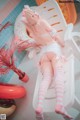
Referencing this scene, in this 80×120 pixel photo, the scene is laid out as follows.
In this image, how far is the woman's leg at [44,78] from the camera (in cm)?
127

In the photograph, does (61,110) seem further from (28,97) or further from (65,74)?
(28,97)

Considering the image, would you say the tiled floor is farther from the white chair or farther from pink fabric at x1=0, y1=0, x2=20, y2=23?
pink fabric at x1=0, y1=0, x2=20, y2=23

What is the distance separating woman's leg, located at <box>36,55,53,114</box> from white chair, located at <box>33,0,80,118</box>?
0.11 feet

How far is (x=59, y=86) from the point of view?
126 centimetres

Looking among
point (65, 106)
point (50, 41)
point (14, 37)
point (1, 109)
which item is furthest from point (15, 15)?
point (65, 106)

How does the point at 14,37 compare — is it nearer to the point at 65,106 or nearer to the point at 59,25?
the point at 59,25

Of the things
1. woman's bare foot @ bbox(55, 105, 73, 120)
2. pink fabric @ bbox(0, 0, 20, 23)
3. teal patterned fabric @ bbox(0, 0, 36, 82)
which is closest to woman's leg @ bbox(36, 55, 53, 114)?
woman's bare foot @ bbox(55, 105, 73, 120)

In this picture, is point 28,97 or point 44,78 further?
point 28,97

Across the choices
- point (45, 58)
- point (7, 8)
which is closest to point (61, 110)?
point (45, 58)

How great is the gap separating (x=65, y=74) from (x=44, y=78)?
0.40ft

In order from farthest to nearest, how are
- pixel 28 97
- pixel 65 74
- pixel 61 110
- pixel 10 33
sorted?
1. pixel 10 33
2. pixel 28 97
3. pixel 65 74
4. pixel 61 110

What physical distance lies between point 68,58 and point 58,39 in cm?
13

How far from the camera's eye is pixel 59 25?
64.4 inches

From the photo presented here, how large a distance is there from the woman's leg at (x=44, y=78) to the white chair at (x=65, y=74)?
0.11 feet
